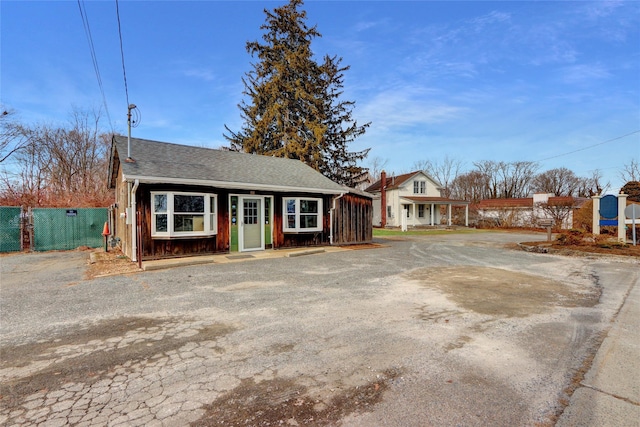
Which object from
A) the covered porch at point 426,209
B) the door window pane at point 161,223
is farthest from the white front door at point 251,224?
the covered porch at point 426,209

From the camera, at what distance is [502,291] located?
19.6 ft

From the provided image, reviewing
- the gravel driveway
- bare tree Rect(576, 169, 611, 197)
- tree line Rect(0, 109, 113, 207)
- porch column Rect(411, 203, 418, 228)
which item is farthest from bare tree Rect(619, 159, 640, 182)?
tree line Rect(0, 109, 113, 207)

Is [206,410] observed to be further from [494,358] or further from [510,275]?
[510,275]

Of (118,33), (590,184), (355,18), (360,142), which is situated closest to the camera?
(118,33)

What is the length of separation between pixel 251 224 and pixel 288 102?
56.0 feet

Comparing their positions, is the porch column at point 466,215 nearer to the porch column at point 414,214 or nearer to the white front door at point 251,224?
the porch column at point 414,214

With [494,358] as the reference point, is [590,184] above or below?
above

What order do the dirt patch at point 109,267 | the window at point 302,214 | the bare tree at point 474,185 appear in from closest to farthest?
the dirt patch at point 109,267 → the window at point 302,214 → the bare tree at point 474,185

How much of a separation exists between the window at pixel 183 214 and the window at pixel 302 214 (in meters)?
2.79

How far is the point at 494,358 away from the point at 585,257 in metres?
10.7

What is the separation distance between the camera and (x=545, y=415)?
2.23 metres

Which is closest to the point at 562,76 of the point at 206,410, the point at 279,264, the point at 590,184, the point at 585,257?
the point at 585,257

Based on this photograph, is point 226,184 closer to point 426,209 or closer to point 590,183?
point 426,209

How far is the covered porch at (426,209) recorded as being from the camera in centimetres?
2804
